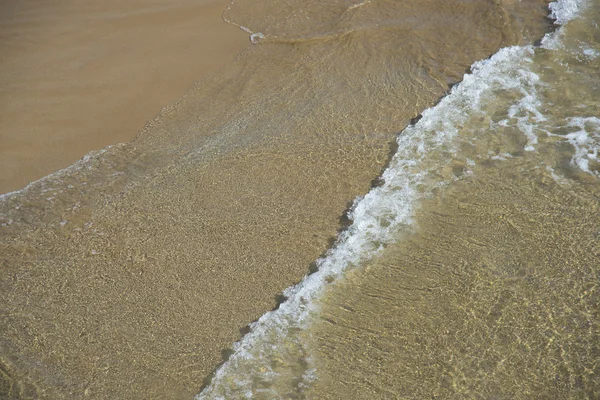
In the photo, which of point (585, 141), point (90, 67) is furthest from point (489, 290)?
point (90, 67)

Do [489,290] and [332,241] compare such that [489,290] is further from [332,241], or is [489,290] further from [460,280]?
[332,241]

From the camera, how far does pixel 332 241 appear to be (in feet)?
12.0

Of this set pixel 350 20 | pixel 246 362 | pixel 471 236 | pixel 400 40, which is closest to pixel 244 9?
pixel 350 20

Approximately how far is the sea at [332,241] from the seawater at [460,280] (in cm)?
1

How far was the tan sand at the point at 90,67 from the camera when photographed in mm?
4699

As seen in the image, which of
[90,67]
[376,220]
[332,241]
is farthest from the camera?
[90,67]

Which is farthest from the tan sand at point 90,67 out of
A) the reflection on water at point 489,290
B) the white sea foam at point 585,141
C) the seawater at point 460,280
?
the white sea foam at point 585,141

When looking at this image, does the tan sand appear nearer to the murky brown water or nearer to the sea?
the sea

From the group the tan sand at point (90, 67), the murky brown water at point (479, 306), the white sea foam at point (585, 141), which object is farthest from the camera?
the tan sand at point (90, 67)

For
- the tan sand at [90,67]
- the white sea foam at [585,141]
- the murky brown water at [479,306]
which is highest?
the tan sand at [90,67]

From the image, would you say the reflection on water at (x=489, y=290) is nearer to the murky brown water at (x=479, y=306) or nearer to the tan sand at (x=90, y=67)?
the murky brown water at (x=479, y=306)

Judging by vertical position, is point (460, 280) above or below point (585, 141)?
below

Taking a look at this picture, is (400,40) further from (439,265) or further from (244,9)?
(439,265)

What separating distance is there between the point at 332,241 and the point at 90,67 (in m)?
3.26
